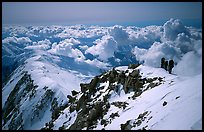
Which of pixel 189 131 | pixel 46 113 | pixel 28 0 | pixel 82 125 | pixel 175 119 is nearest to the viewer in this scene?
pixel 189 131

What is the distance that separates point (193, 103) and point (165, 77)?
1151 inches

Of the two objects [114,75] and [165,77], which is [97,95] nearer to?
[114,75]

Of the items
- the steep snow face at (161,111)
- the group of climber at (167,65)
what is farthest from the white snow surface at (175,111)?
the group of climber at (167,65)

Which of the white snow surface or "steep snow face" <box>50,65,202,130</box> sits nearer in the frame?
the white snow surface

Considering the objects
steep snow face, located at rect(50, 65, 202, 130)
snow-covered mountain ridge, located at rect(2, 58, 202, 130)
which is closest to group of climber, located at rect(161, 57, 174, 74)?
snow-covered mountain ridge, located at rect(2, 58, 202, 130)

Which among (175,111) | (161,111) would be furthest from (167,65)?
(175,111)

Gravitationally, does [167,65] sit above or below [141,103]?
below

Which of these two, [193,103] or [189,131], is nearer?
[189,131]

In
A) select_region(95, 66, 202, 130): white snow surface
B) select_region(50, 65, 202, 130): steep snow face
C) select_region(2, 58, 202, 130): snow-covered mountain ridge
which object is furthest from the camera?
select_region(2, 58, 202, 130): snow-covered mountain ridge

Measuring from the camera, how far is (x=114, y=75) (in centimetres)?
7162

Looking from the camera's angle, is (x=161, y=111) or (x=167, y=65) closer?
(x=161, y=111)

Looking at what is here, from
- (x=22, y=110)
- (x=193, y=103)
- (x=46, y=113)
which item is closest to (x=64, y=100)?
(x=46, y=113)

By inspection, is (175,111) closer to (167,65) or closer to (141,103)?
(141,103)

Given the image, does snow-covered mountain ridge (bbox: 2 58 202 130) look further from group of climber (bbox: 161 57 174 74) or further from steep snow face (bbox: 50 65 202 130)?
group of climber (bbox: 161 57 174 74)
